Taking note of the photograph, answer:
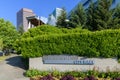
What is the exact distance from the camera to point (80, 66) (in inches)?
890

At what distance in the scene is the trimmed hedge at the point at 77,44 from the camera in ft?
72.3

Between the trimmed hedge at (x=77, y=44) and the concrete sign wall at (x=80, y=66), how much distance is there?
40cm

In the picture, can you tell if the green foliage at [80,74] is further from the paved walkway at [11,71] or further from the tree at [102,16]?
the tree at [102,16]

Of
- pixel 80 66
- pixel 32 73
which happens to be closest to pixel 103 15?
pixel 80 66

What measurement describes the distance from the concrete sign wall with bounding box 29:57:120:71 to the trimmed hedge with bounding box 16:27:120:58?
0.40 metres

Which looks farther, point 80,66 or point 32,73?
point 80,66

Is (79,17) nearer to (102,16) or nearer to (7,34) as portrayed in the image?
(102,16)

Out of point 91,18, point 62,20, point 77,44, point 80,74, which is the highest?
point 62,20

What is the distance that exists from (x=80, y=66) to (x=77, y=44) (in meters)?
1.66

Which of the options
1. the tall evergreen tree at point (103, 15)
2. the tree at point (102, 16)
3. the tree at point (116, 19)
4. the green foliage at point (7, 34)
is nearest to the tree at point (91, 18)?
the tree at point (102, 16)

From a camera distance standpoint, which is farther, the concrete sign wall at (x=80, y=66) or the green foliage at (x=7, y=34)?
the green foliage at (x=7, y=34)

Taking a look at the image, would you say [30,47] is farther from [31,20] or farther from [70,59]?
[31,20]

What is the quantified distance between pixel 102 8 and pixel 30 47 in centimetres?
1838

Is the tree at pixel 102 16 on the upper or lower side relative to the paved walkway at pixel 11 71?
upper
